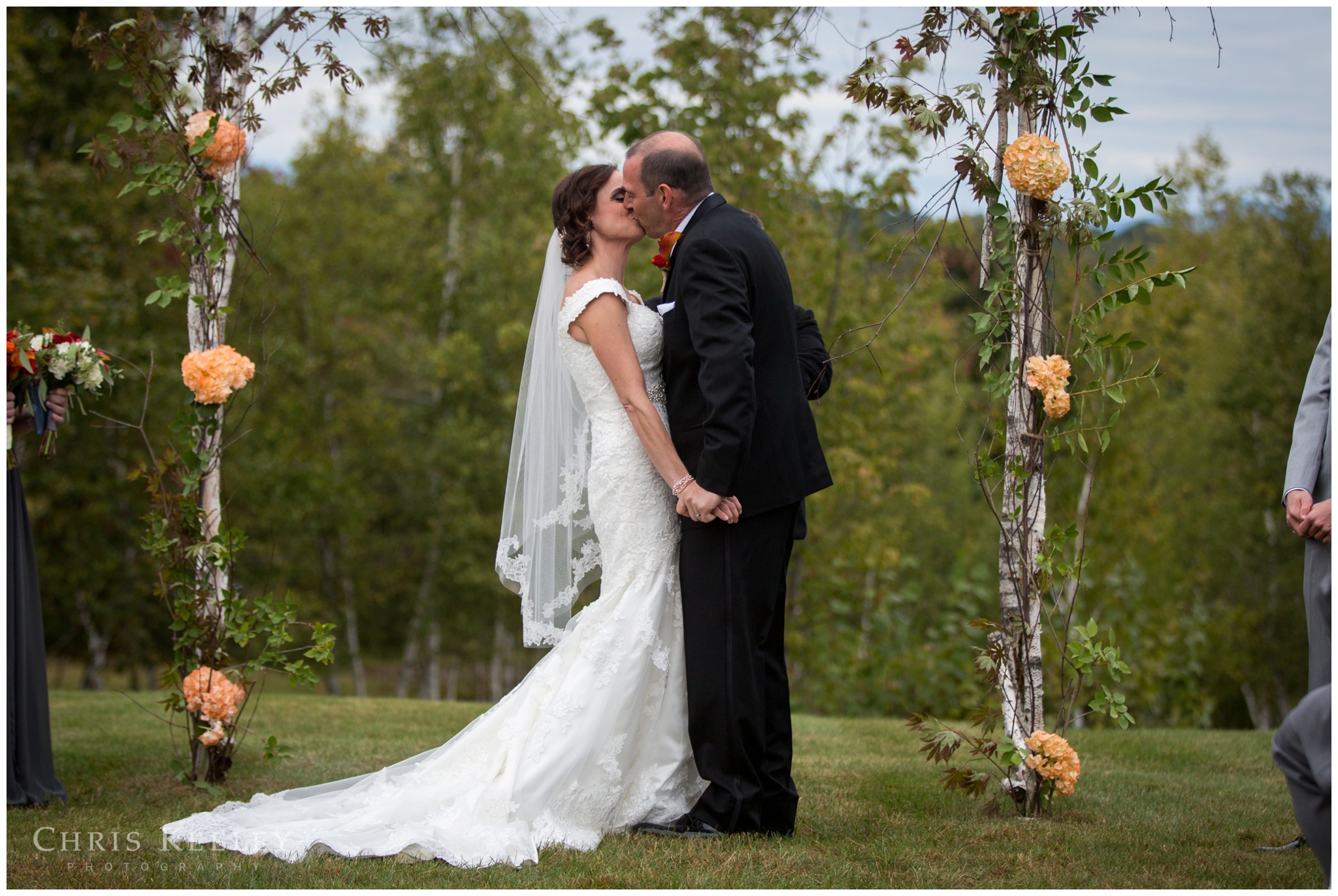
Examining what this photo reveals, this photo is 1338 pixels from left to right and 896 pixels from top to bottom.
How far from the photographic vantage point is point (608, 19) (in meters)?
9.02

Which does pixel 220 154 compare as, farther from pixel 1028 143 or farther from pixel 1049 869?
pixel 1049 869

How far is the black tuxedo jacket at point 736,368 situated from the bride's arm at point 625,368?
0.08m

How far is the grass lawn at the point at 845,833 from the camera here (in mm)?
3010

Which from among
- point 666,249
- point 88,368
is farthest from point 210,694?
point 666,249

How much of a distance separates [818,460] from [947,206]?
1.03 meters

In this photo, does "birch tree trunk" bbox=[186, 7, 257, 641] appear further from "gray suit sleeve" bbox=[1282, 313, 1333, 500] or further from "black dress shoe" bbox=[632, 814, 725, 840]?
"gray suit sleeve" bbox=[1282, 313, 1333, 500]

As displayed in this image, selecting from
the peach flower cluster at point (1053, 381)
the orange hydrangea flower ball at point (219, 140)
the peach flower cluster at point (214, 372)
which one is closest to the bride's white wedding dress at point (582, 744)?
the peach flower cluster at point (1053, 381)

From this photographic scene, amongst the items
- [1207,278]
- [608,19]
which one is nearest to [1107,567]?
[608,19]

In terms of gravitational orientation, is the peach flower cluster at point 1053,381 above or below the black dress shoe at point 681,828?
above

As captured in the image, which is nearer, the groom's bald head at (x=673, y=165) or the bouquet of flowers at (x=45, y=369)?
the groom's bald head at (x=673, y=165)

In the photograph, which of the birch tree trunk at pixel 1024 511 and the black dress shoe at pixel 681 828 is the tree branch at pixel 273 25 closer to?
the birch tree trunk at pixel 1024 511

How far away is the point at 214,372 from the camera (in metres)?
4.10

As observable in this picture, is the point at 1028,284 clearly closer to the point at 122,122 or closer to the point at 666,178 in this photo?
the point at 666,178

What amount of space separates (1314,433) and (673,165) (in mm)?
2192
